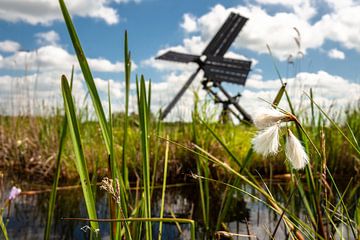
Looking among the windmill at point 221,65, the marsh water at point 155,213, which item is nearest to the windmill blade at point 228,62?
the windmill at point 221,65

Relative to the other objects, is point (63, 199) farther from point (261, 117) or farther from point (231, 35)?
point (231, 35)

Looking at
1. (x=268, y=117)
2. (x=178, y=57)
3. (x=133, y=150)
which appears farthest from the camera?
(x=178, y=57)

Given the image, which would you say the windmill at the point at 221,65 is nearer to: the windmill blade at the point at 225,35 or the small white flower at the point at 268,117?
the windmill blade at the point at 225,35

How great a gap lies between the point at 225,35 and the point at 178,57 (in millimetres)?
2867

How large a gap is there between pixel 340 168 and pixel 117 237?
4.58m

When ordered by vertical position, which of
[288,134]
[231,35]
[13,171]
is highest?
[231,35]

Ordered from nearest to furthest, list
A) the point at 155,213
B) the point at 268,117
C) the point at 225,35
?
the point at 268,117, the point at 155,213, the point at 225,35

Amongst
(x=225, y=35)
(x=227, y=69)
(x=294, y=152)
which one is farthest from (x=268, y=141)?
(x=225, y=35)

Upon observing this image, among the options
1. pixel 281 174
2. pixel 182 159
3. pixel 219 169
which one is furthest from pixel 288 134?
pixel 281 174

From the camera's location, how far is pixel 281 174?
5.02 m

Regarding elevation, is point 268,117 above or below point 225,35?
below

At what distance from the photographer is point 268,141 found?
738 mm

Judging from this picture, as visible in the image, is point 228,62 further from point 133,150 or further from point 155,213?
point 155,213

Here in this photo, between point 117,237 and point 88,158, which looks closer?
point 117,237
